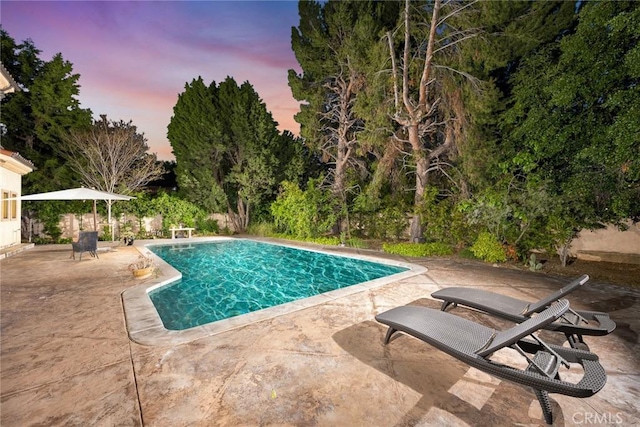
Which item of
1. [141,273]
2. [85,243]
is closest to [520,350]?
[141,273]

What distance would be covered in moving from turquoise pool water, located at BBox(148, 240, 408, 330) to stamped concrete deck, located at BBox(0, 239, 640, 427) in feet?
4.18

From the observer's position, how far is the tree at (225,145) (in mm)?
16500

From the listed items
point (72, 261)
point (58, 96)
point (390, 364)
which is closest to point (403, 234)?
point (390, 364)

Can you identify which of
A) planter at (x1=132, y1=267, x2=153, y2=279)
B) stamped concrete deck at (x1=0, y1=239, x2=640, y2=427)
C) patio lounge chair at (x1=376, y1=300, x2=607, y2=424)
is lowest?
stamped concrete deck at (x1=0, y1=239, x2=640, y2=427)

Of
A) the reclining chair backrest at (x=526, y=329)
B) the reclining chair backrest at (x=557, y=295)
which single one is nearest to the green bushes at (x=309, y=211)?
the reclining chair backrest at (x=557, y=295)

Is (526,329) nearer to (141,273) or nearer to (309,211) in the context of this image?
(141,273)

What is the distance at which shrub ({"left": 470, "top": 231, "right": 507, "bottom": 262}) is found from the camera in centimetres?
818

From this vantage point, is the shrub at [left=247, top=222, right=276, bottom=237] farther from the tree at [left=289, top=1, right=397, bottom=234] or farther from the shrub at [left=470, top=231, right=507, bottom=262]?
the shrub at [left=470, top=231, right=507, bottom=262]

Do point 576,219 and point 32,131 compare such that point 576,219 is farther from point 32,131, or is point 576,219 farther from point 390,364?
point 32,131

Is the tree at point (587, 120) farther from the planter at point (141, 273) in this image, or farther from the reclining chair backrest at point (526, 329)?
the planter at point (141, 273)

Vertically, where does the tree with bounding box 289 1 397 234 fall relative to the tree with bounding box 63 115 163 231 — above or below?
above

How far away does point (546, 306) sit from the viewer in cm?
332

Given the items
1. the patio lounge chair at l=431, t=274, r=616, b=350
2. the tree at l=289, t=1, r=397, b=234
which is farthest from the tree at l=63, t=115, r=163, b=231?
the patio lounge chair at l=431, t=274, r=616, b=350

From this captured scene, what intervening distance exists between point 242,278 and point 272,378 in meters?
5.41
